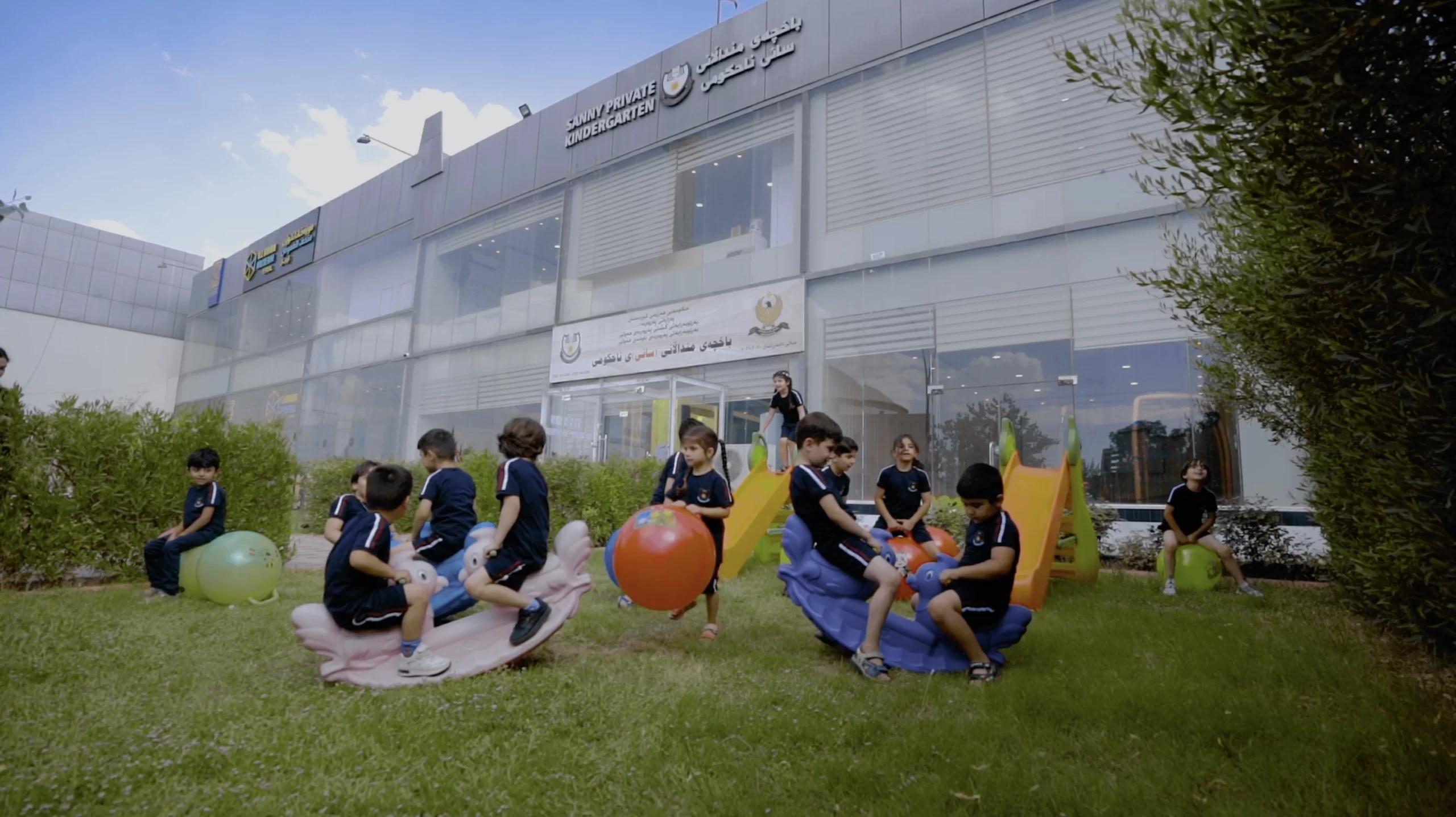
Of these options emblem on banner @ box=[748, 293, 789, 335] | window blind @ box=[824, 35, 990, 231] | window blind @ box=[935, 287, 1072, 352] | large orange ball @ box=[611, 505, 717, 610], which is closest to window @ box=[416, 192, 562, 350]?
emblem on banner @ box=[748, 293, 789, 335]

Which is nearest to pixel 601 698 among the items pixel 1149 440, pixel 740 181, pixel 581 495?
pixel 581 495

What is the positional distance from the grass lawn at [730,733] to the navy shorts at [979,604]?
1.19 feet

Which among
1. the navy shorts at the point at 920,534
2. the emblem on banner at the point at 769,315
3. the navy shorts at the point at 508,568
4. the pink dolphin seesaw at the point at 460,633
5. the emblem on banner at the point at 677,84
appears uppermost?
the emblem on banner at the point at 677,84

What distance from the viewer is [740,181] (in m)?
18.5

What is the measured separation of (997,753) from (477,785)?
7.30 ft

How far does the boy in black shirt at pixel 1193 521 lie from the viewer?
841 centimetres

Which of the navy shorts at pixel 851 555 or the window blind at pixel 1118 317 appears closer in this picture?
the navy shorts at pixel 851 555

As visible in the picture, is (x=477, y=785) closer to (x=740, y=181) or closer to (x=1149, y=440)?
(x=1149, y=440)

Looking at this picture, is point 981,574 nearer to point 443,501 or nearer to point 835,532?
point 835,532

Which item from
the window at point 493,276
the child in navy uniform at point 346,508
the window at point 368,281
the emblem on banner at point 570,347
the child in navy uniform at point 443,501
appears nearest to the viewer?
the child in navy uniform at point 443,501

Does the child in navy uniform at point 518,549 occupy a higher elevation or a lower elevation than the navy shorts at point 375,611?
higher

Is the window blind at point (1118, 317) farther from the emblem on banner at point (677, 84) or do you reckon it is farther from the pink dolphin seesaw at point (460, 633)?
the emblem on banner at point (677, 84)

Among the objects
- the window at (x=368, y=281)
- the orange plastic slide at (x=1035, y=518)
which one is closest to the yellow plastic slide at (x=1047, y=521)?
the orange plastic slide at (x=1035, y=518)

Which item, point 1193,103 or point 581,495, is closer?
point 1193,103
